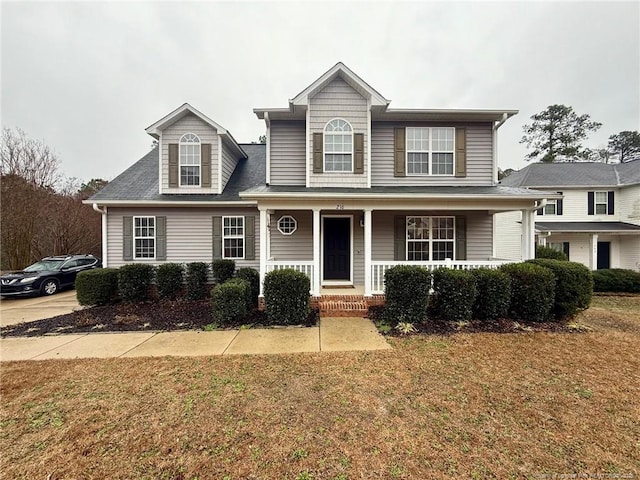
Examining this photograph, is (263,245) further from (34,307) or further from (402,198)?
(34,307)

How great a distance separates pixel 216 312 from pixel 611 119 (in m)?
38.7

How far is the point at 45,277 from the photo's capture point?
10180mm

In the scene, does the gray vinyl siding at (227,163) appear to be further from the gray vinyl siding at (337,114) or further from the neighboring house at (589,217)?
the neighboring house at (589,217)

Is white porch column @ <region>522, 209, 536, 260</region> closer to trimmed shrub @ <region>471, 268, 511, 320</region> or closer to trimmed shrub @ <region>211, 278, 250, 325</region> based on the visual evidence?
trimmed shrub @ <region>471, 268, 511, 320</region>


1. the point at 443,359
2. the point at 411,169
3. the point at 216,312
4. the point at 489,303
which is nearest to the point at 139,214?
the point at 216,312

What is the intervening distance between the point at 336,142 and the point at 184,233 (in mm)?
6097

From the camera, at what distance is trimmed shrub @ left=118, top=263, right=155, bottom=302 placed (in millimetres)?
8016

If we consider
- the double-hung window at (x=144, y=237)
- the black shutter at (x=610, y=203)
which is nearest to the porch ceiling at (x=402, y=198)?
the double-hung window at (x=144, y=237)

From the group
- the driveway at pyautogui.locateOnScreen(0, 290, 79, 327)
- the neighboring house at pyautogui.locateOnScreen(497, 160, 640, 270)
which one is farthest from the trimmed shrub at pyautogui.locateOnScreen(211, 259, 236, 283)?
the neighboring house at pyautogui.locateOnScreen(497, 160, 640, 270)

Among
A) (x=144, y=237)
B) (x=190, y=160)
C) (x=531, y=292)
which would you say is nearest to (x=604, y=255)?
(x=531, y=292)

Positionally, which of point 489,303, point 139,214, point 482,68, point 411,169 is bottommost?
point 489,303

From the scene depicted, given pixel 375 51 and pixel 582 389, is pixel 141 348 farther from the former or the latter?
pixel 375 51

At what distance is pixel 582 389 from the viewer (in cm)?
357

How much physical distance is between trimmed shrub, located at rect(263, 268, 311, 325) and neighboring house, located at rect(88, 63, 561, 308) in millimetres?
878
